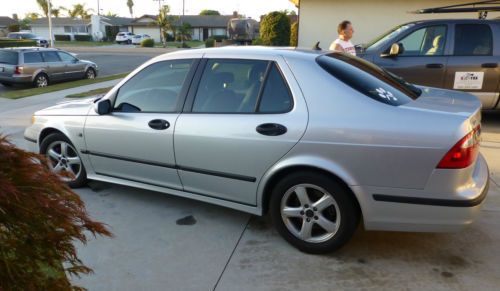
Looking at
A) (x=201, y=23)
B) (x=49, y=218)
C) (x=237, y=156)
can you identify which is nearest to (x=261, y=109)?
(x=237, y=156)

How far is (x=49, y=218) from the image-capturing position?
1.73m

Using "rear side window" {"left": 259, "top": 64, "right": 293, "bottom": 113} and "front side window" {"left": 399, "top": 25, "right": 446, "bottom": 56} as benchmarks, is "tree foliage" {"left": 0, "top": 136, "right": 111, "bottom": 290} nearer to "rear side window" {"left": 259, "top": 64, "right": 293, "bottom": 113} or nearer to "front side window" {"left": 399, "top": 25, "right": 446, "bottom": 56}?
"rear side window" {"left": 259, "top": 64, "right": 293, "bottom": 113}

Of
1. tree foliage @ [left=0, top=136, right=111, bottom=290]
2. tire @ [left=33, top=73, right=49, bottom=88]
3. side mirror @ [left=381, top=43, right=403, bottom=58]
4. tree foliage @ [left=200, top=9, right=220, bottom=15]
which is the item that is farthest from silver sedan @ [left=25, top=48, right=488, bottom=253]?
tree foliage @ [left=200, top=9, right=220, bottom=15]

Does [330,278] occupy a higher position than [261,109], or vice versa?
[261,109]

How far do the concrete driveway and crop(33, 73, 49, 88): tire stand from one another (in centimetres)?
1225

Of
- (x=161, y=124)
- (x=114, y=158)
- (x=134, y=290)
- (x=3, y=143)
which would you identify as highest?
(x=3, y=143)

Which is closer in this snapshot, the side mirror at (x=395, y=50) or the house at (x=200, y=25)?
the side mirror at (x=395, y=50)

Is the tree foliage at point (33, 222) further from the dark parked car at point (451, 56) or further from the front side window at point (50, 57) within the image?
the front side window at point (50, 57)

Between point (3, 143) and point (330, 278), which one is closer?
point (3, 143)

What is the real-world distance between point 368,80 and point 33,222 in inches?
104

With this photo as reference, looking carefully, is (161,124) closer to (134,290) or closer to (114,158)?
(114,158)

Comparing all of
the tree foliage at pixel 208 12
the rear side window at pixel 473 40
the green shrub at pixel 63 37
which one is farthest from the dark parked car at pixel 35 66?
the tree foliage at pixel 208 12

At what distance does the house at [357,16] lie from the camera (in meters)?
14.1

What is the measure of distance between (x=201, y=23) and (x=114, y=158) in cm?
8566
